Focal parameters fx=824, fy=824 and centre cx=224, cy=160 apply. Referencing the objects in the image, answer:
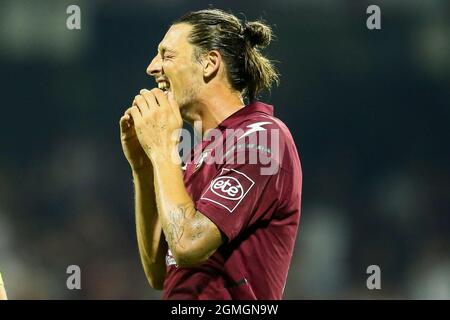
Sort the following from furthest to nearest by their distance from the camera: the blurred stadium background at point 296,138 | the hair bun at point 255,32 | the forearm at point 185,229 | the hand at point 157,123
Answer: the blurred stadium background at point 296,138 → the hair bun at point 255,32 → the hand at point 157,123 → the forearm at point 185,229


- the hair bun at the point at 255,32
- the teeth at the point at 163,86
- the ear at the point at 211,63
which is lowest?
the teeth at the point at 163,86

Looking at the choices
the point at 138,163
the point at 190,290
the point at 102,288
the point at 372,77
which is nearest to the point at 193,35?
the point at 138,163

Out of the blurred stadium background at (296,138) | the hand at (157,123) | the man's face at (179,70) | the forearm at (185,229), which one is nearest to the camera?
the forearm at (185,229)

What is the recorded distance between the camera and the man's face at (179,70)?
2.80m

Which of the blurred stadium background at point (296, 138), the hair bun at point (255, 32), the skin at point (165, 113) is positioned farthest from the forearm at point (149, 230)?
the blurred stadium background at point (296, 138)

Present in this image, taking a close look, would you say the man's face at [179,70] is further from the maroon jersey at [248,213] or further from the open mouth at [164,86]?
the maroon jersey at [248,213]

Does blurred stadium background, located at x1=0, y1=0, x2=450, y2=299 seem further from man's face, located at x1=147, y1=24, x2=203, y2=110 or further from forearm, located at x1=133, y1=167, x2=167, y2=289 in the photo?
man's face, located at x1=147, y1=24, x2=203, y2=110

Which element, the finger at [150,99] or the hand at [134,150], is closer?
the finger at [150,99]

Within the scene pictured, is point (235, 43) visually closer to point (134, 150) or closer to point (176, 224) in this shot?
point (134, 150)

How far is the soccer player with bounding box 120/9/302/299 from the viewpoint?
242 centimetres

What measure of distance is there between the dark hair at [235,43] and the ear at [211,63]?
0.02 m

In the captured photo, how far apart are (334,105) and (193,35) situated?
10.2 feet

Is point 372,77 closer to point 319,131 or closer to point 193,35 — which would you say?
point 319,131

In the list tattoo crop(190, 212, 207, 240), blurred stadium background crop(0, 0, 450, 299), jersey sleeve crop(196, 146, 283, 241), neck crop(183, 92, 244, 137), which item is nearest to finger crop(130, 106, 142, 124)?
neck crop(183, 92, 244, 137)
